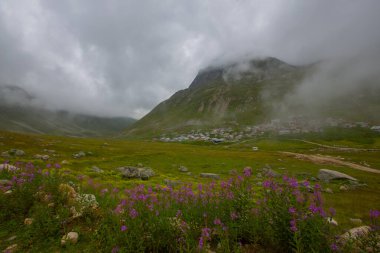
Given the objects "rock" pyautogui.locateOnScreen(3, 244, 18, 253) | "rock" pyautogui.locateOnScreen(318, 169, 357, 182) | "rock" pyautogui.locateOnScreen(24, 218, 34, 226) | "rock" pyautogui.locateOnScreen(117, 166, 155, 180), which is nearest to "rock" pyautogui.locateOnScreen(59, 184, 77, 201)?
"rock" pyautogui.locateOnScreen(24, 218, 34, 226)

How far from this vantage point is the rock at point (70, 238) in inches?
267

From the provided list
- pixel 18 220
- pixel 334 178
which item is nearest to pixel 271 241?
pixel 18 220

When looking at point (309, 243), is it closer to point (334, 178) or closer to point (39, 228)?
point (39, 228)

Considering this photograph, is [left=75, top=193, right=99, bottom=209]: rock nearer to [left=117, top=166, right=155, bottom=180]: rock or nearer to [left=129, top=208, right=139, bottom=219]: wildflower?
[left=129, top=208, right=139, bottom=219]: wildflower

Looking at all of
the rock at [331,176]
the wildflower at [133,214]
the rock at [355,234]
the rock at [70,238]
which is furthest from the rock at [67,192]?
the rock at [331,176]

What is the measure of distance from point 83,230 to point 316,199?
25.1 feet

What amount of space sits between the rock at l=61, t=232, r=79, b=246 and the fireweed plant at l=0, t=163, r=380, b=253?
8.1 inches

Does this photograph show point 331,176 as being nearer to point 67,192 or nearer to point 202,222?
point 202,222

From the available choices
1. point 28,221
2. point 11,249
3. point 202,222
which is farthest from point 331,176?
point 11,249

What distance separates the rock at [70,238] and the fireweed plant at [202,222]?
0.20m

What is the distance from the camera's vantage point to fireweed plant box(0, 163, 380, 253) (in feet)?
18.0

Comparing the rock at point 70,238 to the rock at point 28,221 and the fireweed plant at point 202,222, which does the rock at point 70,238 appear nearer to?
the fireweed plant at point 202,222

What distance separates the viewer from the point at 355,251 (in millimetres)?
5648

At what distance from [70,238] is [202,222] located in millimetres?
4272
